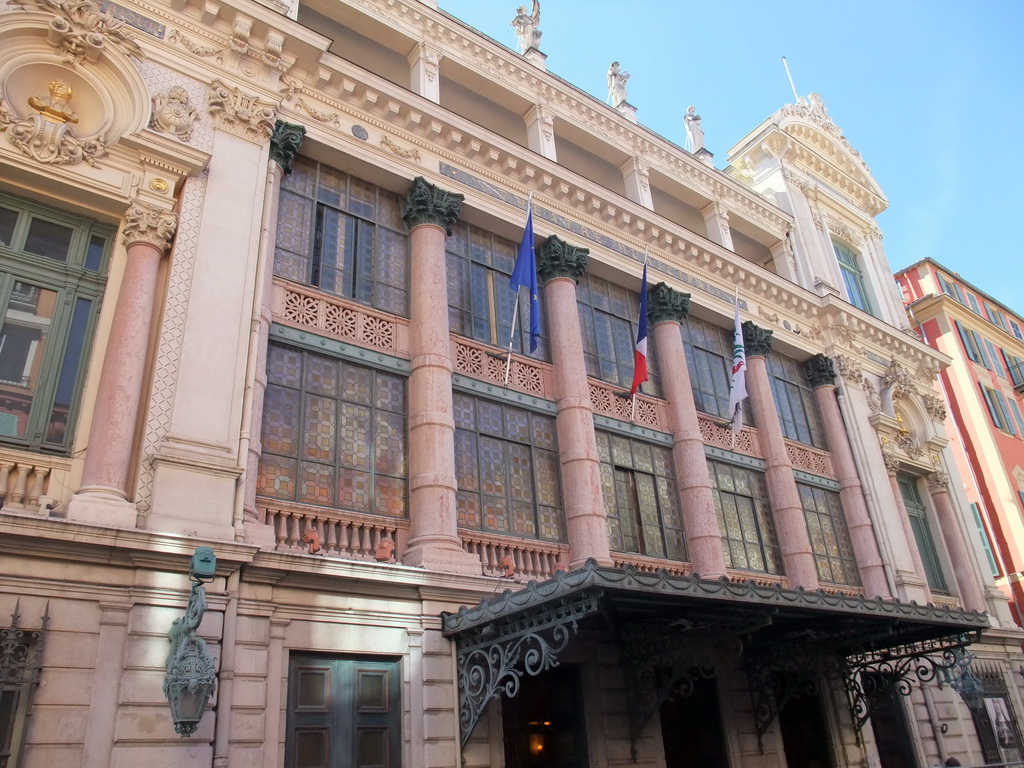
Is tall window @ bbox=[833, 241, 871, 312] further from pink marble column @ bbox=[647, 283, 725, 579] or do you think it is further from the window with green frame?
the window with green frame

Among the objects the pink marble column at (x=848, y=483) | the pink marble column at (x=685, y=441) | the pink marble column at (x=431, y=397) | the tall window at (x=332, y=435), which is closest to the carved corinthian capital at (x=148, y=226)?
the tall window at (x=332, y=435)

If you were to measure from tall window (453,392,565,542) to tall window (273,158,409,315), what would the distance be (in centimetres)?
236

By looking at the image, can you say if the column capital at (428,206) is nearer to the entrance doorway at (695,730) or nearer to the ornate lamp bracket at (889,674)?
the entrance doorway at (695,730)

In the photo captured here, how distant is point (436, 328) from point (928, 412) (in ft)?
56.9

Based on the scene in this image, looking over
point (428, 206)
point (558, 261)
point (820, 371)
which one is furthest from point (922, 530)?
point (428, 206)

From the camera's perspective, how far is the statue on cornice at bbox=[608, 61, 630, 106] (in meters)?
21.8

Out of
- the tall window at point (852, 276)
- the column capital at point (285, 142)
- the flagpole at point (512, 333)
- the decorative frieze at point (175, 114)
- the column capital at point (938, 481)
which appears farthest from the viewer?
the tall window at point (852, 276)

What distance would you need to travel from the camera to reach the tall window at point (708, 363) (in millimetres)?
18609

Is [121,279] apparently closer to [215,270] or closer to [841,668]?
[215,270]

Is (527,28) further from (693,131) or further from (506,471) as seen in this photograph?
(506,471)

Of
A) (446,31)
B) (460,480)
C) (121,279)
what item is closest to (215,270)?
(121,279)

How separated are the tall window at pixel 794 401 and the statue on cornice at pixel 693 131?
650 centimetres

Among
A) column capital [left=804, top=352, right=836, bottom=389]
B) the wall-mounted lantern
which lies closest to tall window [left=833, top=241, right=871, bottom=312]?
column capital [left=804, top=352, right=836, bottom=389]

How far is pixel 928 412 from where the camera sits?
80.1ft
